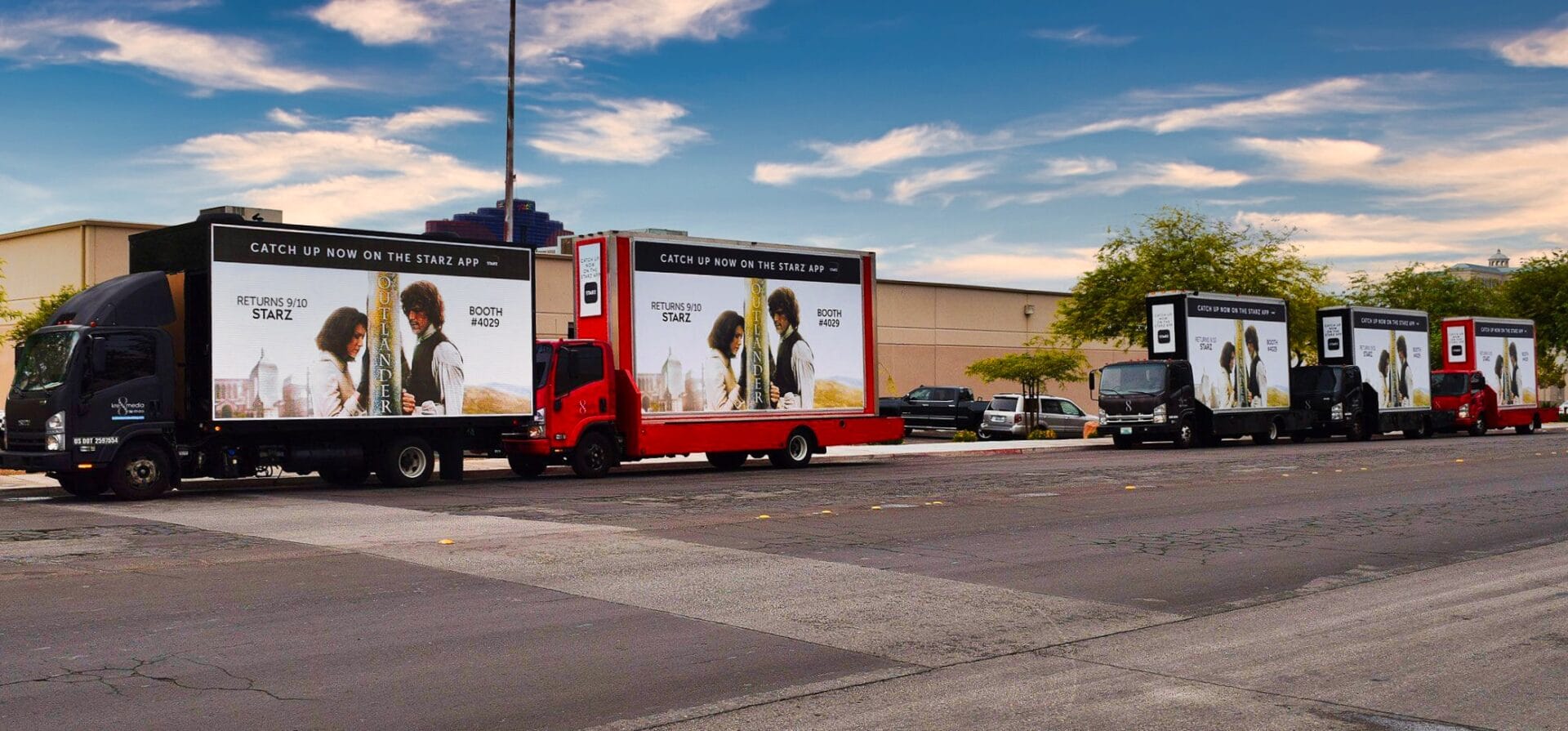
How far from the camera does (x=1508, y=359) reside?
49.3 metres

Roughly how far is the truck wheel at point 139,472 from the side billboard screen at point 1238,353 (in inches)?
999

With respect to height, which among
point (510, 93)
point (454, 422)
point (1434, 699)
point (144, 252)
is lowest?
point (1434, 699)

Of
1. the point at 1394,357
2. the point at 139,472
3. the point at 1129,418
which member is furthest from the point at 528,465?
the point at 1394,357

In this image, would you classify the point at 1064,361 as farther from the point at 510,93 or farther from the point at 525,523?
the point at 525,523

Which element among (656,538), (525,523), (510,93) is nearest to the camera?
(656,538)

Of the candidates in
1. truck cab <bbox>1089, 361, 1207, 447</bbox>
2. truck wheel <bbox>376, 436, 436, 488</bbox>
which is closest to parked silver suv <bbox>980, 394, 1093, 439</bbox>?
truck cab <bbox>1089, 361, 1207, 447</bbox>

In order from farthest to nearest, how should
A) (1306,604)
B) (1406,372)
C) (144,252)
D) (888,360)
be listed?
(888,360) < (1406,372) < (144,252) < (1306,604)

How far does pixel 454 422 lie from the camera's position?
21.6 metres

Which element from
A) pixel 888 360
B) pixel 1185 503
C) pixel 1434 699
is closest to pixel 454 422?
pixel 1185 503

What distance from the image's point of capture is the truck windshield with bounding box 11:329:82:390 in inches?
712

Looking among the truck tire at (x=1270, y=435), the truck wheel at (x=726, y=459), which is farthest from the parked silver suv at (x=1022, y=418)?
the truck wheel at (x=726, y=459)

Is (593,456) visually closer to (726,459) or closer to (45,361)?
(726,459)

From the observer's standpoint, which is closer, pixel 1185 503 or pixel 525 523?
pixel 525 523

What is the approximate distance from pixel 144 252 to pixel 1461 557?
1775 centimetres
